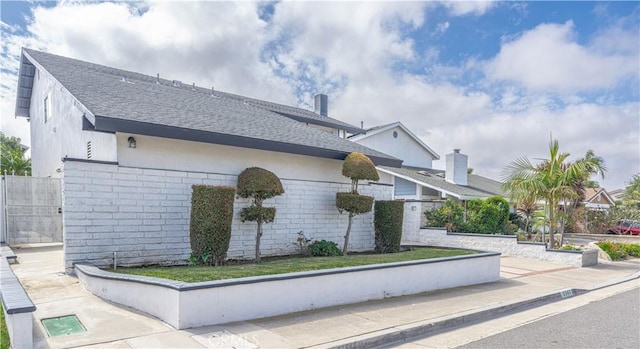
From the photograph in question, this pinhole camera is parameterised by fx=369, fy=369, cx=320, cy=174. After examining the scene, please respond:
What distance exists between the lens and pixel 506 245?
14.0 m

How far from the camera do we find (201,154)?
8578 millimetres

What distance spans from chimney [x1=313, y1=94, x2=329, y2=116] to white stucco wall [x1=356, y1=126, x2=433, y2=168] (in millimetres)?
2770

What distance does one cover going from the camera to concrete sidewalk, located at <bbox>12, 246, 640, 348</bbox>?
14.4ft

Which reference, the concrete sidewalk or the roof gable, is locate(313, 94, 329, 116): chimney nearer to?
the roof gable

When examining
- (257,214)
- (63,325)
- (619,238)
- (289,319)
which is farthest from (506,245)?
(63,325)

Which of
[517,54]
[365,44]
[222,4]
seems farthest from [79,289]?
[517,54]

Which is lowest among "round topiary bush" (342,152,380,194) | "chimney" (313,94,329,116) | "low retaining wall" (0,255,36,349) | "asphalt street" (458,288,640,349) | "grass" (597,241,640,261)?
"grass" (597,241,640,261)

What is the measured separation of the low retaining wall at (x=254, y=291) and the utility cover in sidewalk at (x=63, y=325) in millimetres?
764

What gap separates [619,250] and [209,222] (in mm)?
15683

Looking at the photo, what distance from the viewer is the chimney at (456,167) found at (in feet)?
70.9

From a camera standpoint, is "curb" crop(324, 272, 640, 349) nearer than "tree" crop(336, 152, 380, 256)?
Yes

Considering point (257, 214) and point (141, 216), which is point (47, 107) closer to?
point (141, 216)

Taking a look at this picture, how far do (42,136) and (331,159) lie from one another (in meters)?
11.8

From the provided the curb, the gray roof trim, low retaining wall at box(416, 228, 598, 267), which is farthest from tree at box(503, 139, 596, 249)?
the gray roof trim
